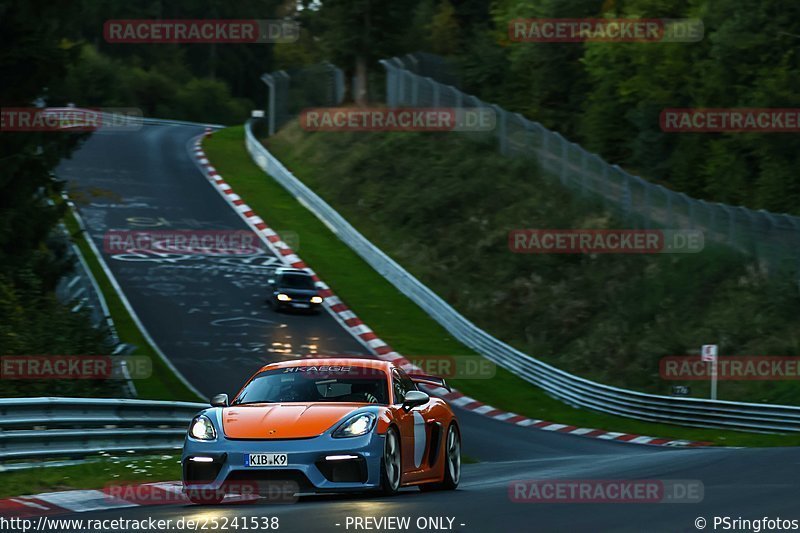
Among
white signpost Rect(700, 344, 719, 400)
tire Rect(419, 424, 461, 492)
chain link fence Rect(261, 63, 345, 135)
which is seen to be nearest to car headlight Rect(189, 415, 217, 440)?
tire Rect(419, 424, 461, 492)

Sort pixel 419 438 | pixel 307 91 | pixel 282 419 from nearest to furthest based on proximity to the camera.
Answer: pixel 282 419
pixel 419 438
pixel 307 91

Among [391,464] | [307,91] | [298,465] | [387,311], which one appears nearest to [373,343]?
[387,311]

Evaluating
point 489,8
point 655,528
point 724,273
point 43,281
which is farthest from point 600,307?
point 489,8

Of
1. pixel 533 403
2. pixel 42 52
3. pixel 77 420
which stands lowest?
pixel 533 403

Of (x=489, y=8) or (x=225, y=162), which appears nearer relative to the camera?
(x=225, y=162)

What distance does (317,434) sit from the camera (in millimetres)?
10219

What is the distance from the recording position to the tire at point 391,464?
10.4 meters

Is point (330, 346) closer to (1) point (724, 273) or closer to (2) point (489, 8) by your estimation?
(1) point (724, 273)

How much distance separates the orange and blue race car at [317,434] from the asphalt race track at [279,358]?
25 cm

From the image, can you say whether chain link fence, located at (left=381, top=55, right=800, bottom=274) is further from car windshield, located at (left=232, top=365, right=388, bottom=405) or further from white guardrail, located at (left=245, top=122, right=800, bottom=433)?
car windshield, located at (left=232, top=365, right=388, bottom=405)

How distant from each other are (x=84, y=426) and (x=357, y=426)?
16.4 feet

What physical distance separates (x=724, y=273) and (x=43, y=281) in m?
16.8

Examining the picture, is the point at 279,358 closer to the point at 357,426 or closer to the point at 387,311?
the point at 387,311

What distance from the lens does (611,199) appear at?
39375 millimetres
